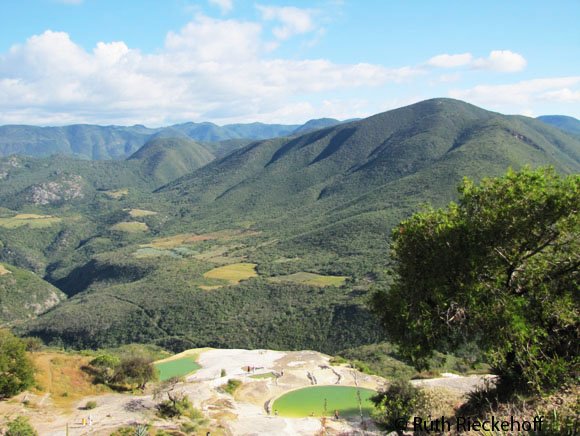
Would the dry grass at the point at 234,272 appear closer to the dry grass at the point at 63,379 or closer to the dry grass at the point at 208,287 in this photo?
the dry grass at the point at 208,287

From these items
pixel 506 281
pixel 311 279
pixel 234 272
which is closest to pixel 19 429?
pixel 506 281

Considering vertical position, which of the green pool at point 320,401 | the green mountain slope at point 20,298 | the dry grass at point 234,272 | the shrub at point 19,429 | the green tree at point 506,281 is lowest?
the green mountain slope at point 20,298

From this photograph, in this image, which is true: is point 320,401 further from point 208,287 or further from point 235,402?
point 208,287

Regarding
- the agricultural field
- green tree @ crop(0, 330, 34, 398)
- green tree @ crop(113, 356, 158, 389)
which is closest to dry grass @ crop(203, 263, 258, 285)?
the agricultural field

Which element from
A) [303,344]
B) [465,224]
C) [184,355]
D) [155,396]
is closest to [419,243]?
[465,224]

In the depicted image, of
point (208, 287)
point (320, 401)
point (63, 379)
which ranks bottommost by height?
point (208, 287)

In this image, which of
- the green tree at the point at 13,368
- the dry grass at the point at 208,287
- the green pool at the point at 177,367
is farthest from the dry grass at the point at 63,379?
the dry grass at the point at 208,287

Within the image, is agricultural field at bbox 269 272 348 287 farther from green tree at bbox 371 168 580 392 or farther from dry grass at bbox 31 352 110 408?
green tree at bbox 371 168 580 392
